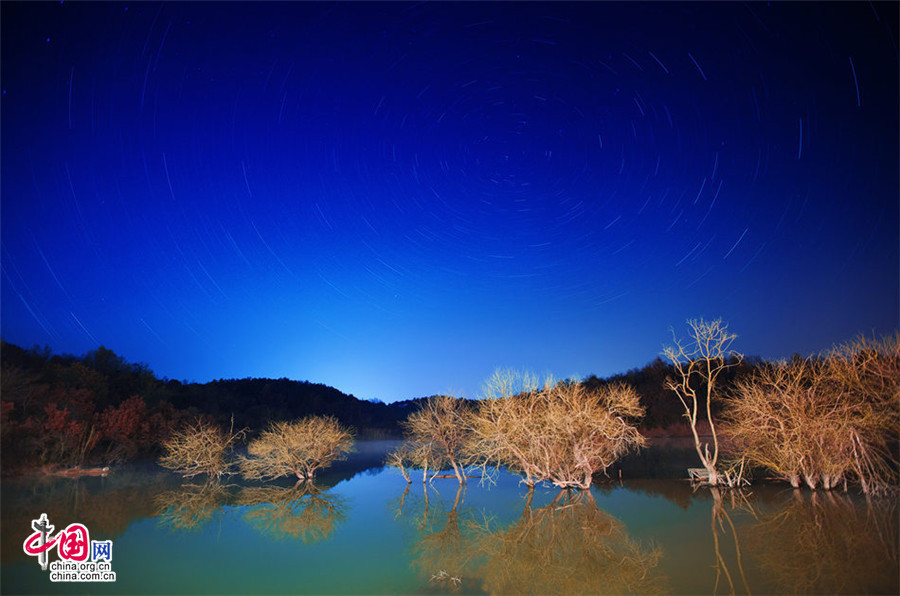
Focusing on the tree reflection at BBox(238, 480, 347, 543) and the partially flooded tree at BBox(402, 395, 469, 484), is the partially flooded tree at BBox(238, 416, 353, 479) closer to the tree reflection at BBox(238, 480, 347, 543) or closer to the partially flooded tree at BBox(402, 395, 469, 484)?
the tree reflection at BBox(238, 480, 347, 543)

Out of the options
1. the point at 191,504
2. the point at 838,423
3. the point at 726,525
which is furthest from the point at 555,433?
the point at 191,504

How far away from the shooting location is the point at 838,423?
681 inches

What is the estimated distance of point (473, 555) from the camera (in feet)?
40.0

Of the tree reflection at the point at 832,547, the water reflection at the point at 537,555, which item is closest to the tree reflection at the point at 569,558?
the water reflection at the point at 537,555

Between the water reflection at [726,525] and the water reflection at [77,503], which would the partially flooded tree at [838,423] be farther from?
the water reflection at [77,503]

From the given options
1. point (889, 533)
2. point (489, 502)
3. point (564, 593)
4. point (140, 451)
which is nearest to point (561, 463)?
point (489, 502)

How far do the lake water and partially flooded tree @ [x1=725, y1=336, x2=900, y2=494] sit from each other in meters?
1.27

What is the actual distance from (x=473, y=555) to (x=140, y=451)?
42.9 metres

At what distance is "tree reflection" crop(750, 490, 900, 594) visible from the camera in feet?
30.6

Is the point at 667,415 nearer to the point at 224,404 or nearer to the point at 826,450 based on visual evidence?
the point at 826,450

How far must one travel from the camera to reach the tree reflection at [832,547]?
931 cm

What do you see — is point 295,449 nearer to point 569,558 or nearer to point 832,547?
point 569,558

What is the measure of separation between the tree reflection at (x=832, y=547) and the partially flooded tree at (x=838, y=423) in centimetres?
183

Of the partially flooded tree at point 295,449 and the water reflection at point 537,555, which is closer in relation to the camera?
the water reflection at point 537,555
